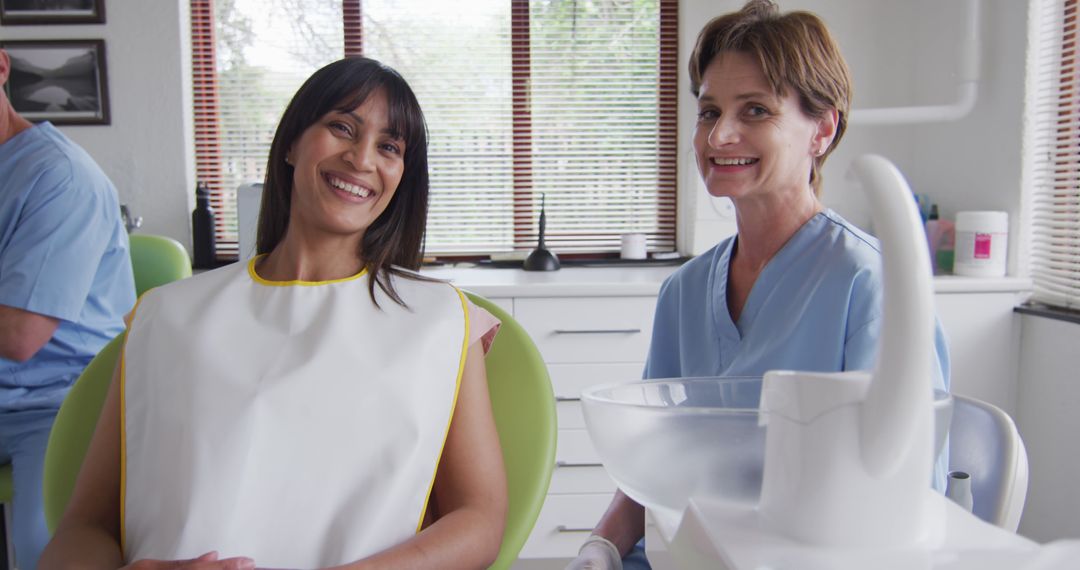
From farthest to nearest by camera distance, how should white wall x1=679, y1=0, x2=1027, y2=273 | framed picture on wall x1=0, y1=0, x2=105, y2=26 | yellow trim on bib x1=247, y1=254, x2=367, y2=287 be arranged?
1. framed picture on wall x1=0, y1=0, x2=105, y2=26
2. white wall x1=679, y1=0, x2=1027, y2=273
3. yellow trim on bib x1=247, y1=254, x2=367, y2=287

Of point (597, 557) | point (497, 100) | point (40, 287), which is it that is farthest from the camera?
point (497, 100)

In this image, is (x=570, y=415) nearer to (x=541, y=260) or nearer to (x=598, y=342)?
(x=598, y=342)

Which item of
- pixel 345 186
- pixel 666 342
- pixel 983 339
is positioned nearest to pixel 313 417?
pixel 345 186

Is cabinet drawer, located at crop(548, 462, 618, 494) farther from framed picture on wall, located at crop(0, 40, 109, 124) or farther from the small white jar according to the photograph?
framed picture on wall, located at crop(0, 40, 109, 124)

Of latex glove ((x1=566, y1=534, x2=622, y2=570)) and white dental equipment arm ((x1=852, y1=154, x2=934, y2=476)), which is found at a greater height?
white dental equipment arm ((x1=852, y1=154, x2=934, y2=476))

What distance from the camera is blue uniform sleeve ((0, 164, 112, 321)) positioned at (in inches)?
59.4

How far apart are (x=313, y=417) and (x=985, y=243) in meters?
2.04

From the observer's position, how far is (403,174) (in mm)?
1196

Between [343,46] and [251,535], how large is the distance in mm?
2336

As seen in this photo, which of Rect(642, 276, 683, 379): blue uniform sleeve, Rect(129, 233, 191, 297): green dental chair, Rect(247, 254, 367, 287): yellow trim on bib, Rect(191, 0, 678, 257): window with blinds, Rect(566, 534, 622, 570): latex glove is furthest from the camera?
Rect(191, 0, 678, 257): window with blinds

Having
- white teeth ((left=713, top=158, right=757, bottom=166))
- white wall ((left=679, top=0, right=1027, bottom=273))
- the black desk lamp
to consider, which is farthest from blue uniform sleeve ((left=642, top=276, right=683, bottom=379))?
white wall ((left=679, top=0, right=1027, bottom=273))

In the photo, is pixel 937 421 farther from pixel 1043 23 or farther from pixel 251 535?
pixel 1043 23

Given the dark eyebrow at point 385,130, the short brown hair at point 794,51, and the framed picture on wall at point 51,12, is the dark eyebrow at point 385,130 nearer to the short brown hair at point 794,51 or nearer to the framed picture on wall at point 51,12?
the short brown hair at point 794,51

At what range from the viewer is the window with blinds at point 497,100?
9.53 feet
